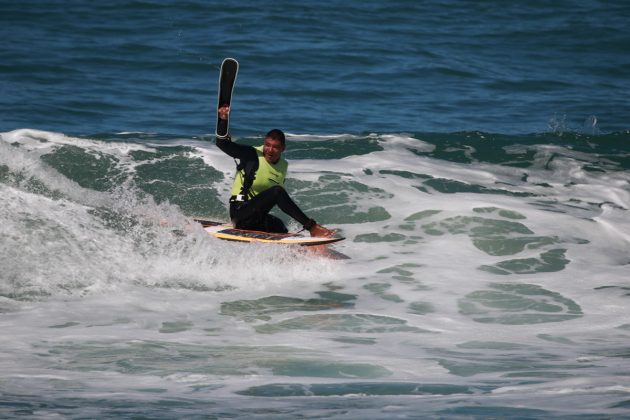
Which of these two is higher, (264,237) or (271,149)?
(271,149)

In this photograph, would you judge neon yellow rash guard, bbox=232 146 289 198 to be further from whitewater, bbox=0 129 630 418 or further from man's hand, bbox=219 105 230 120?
whitewater, bbox=0 129 630 418

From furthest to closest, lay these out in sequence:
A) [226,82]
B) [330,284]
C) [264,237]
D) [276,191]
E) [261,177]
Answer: [226,82]
[261,177]
[276,191]
[264,237]
[330,284]

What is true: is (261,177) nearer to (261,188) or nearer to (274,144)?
(261,188)

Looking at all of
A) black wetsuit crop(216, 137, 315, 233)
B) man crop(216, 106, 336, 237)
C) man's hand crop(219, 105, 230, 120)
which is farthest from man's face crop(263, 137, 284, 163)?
man's hand crop(219, 105, 230, 120)

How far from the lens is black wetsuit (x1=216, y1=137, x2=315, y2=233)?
408 inches

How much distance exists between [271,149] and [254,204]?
0.60 m

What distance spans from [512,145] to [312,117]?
363cm

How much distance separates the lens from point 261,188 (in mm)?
10758

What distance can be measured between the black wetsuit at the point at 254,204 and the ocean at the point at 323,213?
19.2 inches

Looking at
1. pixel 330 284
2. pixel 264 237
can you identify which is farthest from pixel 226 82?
pixel 330 284

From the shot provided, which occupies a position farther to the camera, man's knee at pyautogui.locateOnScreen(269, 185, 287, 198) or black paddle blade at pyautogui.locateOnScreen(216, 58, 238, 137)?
black paddle blade at pyautogui.locateOnScreen(216, 58, 238, 137)

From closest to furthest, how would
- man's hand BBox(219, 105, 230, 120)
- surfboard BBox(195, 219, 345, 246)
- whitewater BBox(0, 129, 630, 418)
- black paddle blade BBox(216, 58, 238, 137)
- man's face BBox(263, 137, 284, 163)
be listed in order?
whitewater BBox(0, 129, 630, 418) < surfboard BBox(195, 219, 345, 246) < man's hand BBox(219, 105, 230, 120) < man's face BBox(263, 137, 284, 163) < black paddle blade BBox(216, 58, 238, 137)

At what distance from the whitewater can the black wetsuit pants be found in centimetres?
48

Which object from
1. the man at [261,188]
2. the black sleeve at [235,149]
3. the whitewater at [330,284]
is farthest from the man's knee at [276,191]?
the whitewater at [330,284]
